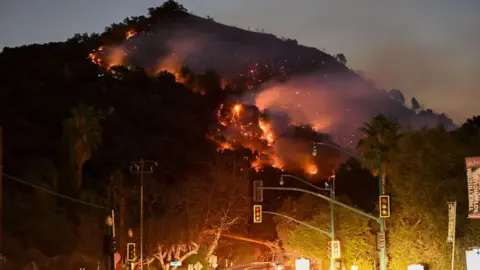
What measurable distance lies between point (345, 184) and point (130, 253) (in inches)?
2615

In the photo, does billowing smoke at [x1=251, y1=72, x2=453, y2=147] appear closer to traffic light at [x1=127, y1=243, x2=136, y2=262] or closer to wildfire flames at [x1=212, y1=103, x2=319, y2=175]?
wildfire flames at [x1=212, y1=103, x2=319, y2=175]

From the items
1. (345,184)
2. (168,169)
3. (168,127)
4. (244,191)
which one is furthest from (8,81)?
(244,191)

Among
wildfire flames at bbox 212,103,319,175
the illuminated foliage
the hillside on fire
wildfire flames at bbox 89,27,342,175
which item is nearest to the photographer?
the illuminated foliage

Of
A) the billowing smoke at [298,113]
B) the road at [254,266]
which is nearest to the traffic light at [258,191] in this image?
the road at [254,266]

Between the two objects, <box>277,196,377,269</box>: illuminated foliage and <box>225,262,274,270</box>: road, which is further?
<box>225,262,274,270</box>: road

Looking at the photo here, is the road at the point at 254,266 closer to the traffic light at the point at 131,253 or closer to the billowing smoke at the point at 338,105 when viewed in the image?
the traffic light at the point at 131,253

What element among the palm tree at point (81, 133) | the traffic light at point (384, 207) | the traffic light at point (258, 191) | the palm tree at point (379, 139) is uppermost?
the palm tree at point (81, 133)

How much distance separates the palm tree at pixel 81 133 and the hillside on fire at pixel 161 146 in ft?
0.35

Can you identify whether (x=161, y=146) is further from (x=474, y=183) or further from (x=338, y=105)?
(x=474, y=183)

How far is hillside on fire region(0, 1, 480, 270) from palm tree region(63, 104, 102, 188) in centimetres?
11

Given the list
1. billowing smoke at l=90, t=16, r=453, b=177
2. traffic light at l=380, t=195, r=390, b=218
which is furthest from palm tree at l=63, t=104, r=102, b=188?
billowing smoke at l=90, t=16, r=453, b=177

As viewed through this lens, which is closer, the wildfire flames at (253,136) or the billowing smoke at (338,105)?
the wildfire flames at (253,136)

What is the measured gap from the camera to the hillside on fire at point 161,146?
5869 cm

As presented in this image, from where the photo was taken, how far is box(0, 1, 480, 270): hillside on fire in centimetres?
5869
